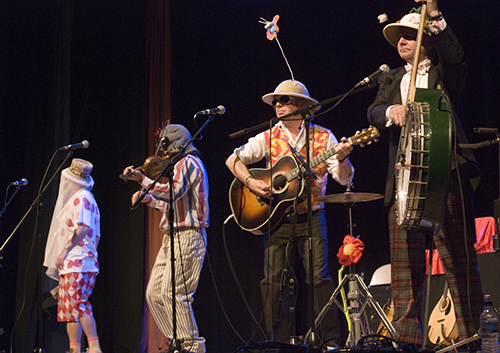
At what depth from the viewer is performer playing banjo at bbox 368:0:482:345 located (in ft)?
9.46

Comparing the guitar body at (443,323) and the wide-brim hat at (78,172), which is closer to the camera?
the guitar body at (443,323)

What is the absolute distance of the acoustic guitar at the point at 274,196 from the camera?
4.16 m

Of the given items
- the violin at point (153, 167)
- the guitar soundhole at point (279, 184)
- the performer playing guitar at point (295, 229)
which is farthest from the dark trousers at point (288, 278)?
A: the violin at point (153, 167)

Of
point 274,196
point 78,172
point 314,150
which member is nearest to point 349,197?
point 314,150

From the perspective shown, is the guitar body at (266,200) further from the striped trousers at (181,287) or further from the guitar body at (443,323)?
the guitar body at (443,323)

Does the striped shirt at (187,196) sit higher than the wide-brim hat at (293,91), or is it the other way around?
the wide-brim hat at (293,91)

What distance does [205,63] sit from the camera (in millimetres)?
6641

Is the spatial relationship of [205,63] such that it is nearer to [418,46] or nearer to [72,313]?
[72,313]

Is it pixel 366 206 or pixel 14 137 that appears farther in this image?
pixel 14 137

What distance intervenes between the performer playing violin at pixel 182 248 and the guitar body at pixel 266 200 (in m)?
0.34

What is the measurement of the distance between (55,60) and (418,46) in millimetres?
5128

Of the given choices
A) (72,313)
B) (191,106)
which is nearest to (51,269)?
(72,313)

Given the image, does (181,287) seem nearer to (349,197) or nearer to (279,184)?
(279,184)

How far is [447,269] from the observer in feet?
9.67
